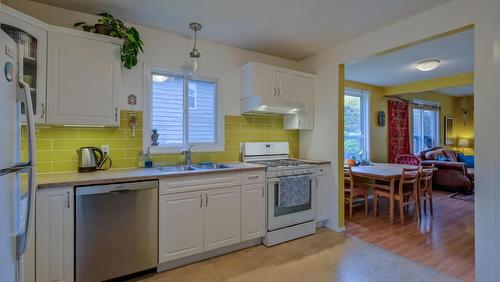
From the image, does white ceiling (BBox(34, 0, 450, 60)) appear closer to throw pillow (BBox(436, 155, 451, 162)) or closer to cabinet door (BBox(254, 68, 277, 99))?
cabinet door (BBox(254, 68, 277, 99))

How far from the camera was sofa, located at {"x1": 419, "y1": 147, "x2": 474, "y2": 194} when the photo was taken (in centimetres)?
516

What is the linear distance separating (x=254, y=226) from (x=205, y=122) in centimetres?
142

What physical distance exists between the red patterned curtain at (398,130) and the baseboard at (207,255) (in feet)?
14.8

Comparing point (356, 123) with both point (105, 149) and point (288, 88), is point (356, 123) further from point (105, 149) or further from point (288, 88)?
point (105, 149)

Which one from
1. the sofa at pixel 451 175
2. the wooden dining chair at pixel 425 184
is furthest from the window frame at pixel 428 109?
the wooden dining chair at pixel 425 184

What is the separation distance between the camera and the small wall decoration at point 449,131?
748cm

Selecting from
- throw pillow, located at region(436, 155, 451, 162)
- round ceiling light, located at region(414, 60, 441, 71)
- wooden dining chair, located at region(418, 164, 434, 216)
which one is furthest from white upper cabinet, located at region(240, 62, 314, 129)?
throw pillow, located at region(436, 155, 451, 162)

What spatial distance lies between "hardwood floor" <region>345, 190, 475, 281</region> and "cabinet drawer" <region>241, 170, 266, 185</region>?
1.47 metres

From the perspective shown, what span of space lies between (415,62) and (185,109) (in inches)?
148

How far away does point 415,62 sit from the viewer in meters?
4.02

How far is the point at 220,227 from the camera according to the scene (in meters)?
2.55

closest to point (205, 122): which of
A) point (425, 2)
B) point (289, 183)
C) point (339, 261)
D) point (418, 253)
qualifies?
point (289, 183)

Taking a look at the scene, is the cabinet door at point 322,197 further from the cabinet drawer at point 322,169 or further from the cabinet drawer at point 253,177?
the cabinet drawer at point 253,177

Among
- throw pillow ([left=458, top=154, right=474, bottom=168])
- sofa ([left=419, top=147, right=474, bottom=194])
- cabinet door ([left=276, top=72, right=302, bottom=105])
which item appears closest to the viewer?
cabinet door ([left=276, top=72, right=302, bottom=105])
